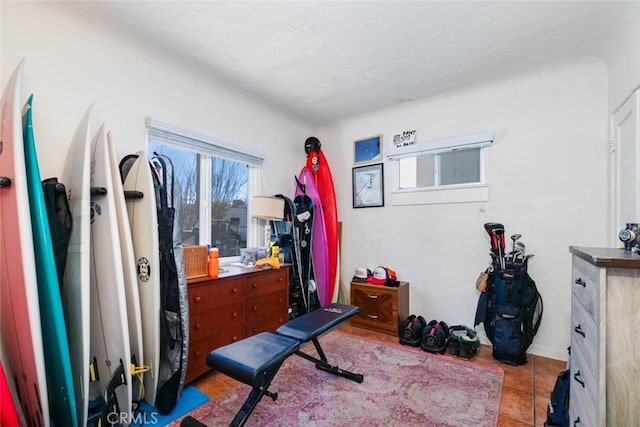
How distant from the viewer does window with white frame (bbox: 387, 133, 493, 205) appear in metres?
2.84

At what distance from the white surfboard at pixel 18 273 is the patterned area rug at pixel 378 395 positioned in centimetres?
82

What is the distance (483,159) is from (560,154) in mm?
585

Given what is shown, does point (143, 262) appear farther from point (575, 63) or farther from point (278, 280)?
point (575, 63)

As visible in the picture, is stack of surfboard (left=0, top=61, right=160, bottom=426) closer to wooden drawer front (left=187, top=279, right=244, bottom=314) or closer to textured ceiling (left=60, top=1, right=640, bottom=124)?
wooden drawer front (left=187, top=279, right=244, bottom=314)

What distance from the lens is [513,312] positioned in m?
2.34

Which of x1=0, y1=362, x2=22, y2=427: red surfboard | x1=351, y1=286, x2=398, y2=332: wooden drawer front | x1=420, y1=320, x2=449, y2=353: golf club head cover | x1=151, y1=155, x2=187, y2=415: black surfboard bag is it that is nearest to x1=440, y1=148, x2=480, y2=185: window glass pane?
x1=351, y1=286, x2=398, y2=332: wooden drawer front

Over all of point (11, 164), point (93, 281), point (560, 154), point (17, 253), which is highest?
point (560, 154)

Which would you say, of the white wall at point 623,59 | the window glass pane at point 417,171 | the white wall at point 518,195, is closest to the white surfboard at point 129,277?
the white wall at point 518,195

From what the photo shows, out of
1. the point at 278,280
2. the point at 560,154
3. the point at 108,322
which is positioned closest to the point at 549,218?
the point at 560,154

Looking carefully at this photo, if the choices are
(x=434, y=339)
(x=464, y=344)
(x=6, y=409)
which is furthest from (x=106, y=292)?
(x=464, y=344)

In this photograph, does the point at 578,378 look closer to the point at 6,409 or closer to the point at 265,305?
the point at 265,305

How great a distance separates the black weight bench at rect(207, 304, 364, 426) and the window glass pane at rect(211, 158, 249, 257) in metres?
1.29

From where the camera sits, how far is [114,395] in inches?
61.9

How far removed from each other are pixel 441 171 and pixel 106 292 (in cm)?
306
